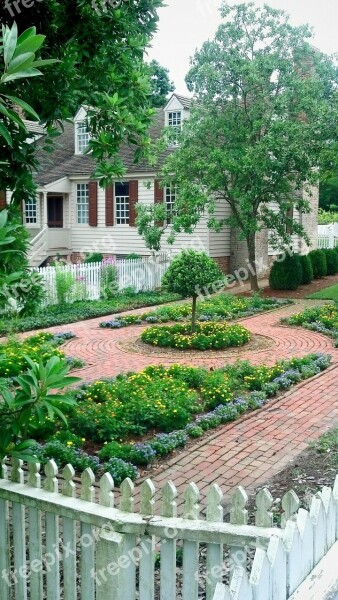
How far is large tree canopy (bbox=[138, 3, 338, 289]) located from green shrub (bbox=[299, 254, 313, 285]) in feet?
10.5

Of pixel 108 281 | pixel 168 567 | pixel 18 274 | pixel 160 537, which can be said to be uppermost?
pixel 18 274

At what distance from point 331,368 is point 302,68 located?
12556mm

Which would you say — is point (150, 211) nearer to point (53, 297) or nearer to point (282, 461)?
point (53, 297)

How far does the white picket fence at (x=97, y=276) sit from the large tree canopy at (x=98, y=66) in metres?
11.0

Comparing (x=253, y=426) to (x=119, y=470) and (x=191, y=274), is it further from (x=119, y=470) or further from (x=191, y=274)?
(x=191, y=274)

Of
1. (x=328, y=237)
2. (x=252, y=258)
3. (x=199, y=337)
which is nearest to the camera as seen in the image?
(x=199, y=337)

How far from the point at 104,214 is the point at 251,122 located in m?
8.11

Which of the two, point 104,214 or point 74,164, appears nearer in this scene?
point 104,214

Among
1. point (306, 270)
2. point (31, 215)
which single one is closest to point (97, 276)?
point (306, 270)

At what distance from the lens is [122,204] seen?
987 inches

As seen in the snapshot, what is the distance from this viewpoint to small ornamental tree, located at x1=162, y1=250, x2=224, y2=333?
12.8 m

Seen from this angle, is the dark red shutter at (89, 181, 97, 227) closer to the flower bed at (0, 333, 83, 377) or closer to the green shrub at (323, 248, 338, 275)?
the green shrub at (323, 248, 338, 275)

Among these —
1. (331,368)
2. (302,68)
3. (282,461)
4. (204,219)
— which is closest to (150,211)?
(204,219)

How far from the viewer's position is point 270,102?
19.4 metres
